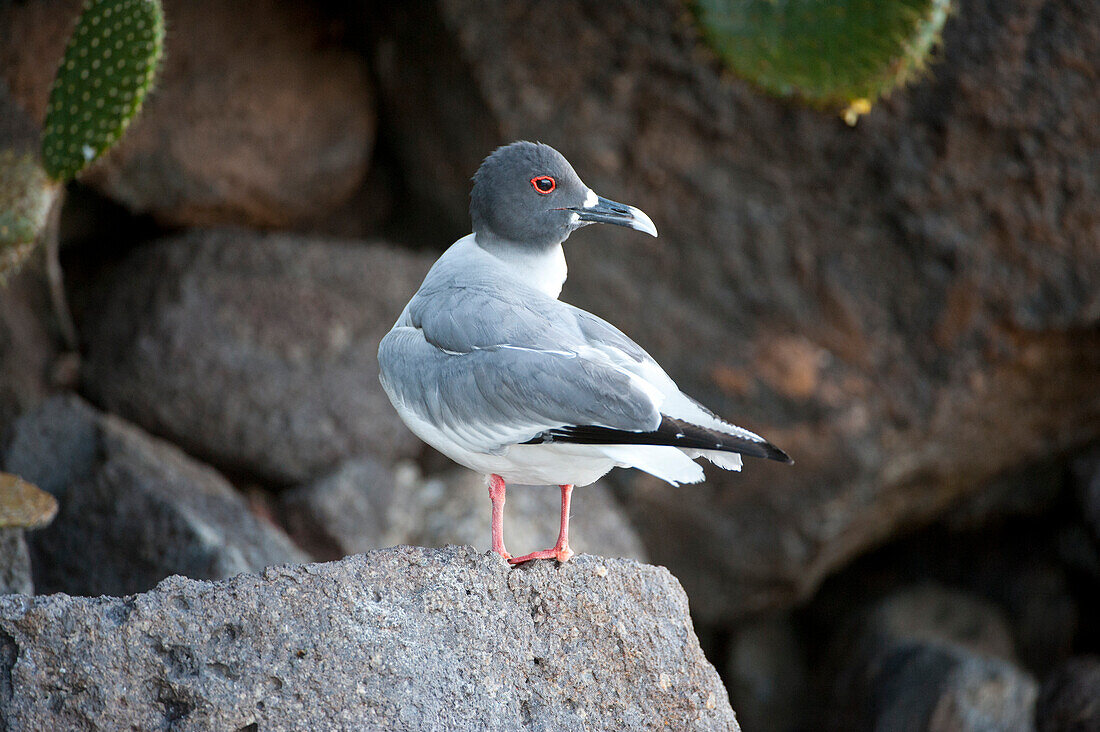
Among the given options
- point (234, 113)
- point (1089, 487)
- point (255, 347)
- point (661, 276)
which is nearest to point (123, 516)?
point (255, 347)

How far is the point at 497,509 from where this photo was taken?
271cm

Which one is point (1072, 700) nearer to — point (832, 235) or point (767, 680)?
point (767, 680)

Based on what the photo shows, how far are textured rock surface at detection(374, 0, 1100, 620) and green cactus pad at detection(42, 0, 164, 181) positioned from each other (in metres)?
1.78

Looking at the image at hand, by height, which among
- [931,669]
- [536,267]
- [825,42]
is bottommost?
[931,669]

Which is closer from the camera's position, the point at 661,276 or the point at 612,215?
the point at 612,215

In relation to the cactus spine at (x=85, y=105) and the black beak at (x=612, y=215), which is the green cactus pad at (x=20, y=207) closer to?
the cactus spine at (x=85, y=105)

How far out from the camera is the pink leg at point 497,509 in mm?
2672

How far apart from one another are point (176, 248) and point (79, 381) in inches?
30.4

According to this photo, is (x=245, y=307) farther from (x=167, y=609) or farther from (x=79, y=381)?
(x=167, y=609)

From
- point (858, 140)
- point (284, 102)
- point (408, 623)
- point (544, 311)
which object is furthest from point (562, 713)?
point (284, 102)

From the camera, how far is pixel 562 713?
7.84ft

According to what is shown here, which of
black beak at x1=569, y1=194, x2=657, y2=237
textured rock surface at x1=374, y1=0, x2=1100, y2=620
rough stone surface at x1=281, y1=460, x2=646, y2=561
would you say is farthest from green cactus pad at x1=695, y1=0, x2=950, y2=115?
rough stone surface at x1=281, y1=460, x2=646, y2=561

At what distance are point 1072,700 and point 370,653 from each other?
142 inches

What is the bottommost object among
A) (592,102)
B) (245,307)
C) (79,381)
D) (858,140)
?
(79,381)
